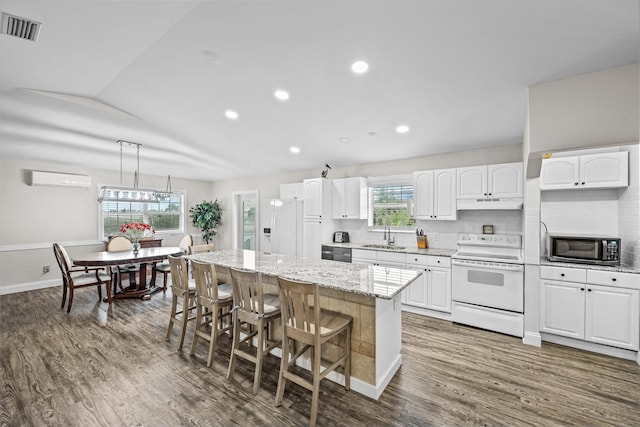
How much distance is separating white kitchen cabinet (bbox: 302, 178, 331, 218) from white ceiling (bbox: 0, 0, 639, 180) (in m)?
0.72

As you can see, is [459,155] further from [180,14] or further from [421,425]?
[180,14]

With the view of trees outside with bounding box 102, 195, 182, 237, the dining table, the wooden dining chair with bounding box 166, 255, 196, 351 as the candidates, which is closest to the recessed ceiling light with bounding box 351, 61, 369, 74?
the wooden dining chair with bounding box 166, 255, 196, 351

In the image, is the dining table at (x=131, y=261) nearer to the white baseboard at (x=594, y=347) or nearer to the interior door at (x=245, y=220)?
the interior door at (x=245, y=220)

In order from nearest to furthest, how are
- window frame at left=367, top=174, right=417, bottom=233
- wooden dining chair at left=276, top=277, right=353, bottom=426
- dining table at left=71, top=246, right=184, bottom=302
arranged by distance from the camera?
wooden dining chair at left=276, top=277, right=353, bottom=426 → dining table at left=71, top=246, right=184, bottom=302 → window frame at left=367, top=174, right=417, bottom=233

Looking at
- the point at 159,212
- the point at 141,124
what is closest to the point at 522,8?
the point at 141,124

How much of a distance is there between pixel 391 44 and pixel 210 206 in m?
6.37

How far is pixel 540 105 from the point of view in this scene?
261 cm

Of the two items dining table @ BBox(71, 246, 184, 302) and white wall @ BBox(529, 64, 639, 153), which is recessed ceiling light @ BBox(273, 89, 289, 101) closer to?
white wall @ BBox(529, 64, 639, 153)

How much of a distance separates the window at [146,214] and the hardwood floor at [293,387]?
124 inches

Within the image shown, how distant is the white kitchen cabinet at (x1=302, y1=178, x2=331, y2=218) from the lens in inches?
199

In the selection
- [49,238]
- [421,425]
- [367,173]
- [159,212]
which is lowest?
[421,425]

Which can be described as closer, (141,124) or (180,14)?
(180,14)

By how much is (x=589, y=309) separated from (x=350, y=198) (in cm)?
341

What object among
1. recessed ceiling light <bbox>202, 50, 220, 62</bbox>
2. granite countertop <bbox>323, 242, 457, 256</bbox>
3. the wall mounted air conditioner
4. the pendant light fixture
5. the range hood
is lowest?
granite countertop <bbox>323, 242, 457, 256</bbox>
